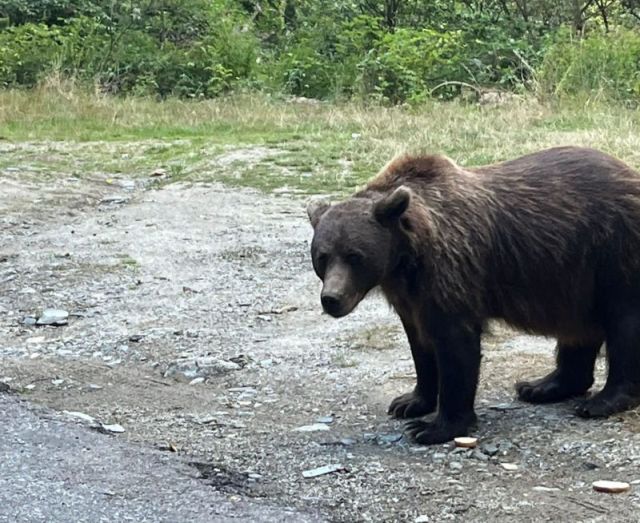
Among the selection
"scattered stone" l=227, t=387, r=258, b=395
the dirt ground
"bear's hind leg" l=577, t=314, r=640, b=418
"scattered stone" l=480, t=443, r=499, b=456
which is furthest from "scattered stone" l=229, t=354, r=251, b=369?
"bear's hind leg" l=577, t=314, r=640, b=418

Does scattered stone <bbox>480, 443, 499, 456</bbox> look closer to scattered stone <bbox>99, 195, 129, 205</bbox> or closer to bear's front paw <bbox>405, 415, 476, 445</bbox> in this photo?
bear's front paw <bbox>405, 415, 476, 445</bbox>

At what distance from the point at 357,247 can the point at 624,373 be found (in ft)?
4.52

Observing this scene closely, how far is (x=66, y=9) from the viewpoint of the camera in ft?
78.6

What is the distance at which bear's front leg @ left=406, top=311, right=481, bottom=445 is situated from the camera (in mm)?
5434

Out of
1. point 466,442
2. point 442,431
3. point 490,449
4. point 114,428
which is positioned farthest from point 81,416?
point 490,449

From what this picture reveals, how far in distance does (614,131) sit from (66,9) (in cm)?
1429

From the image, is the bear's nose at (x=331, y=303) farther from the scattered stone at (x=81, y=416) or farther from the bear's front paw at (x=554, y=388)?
the scattered stone at (x=81, y=416)

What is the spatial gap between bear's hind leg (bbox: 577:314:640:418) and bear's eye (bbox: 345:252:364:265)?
1243 mm

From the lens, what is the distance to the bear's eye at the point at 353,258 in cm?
539

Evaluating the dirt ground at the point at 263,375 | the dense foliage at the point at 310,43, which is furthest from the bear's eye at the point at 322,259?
the dense foliage at the point at 310,43

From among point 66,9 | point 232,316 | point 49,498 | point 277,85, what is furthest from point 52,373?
point 66,9

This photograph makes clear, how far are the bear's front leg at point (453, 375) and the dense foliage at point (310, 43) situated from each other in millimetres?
12820

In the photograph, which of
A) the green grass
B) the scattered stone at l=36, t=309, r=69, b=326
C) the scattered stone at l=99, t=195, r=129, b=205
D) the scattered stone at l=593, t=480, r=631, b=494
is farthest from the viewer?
the green grass

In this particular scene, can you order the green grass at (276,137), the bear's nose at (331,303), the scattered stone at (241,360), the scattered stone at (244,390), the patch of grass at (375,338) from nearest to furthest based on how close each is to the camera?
the bear's nose at (331,303), the scattered stone at (244,390), the scattered stone at (241,360), the patch of grass at (375,338), the green grass at (276,137)
